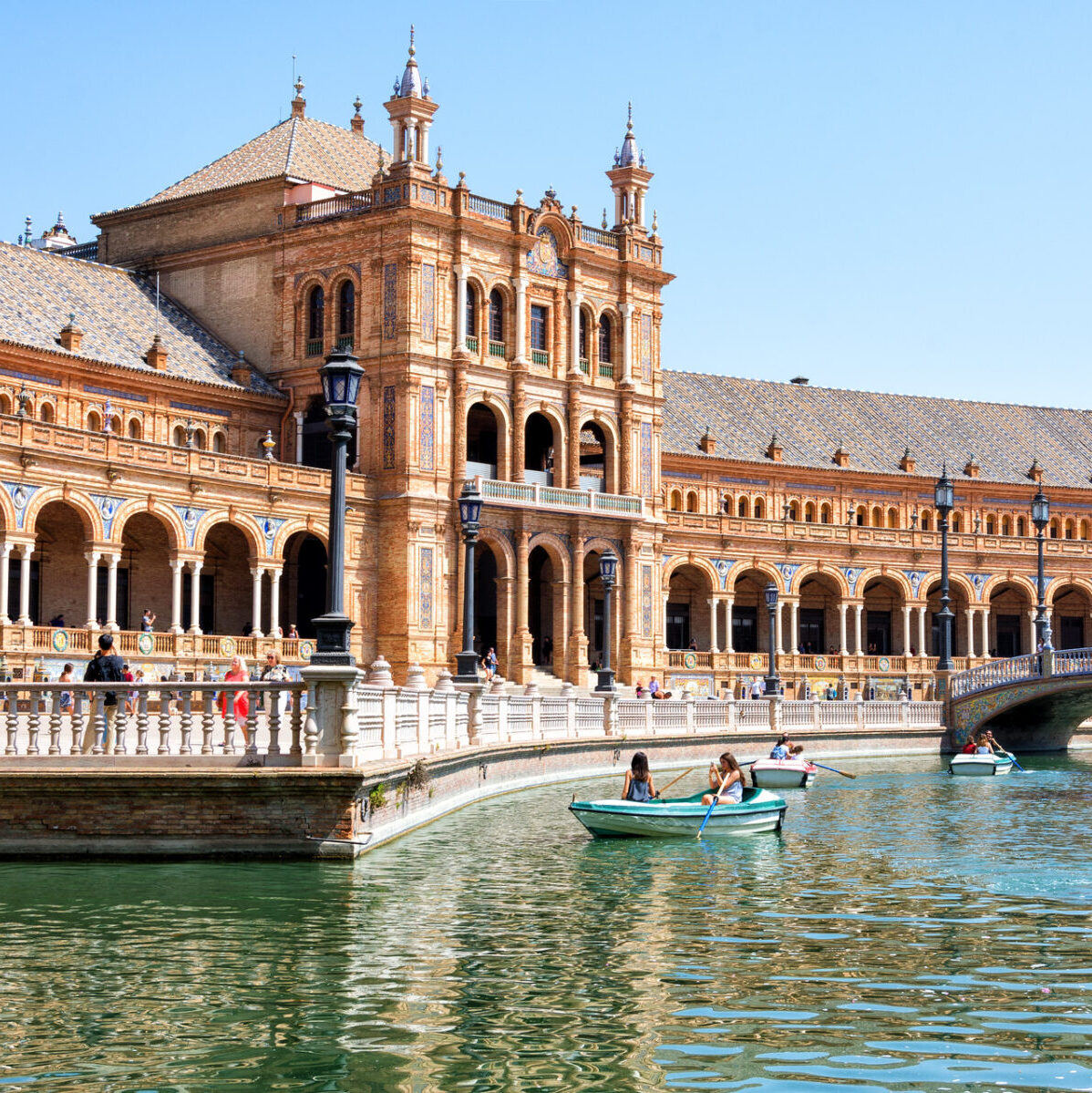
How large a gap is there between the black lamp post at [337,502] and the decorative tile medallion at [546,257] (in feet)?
128

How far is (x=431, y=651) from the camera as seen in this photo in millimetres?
55156

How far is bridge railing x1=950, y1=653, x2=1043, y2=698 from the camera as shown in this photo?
181 feet

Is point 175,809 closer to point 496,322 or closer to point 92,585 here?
point 92,585

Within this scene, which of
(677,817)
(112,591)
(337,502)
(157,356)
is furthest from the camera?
(157,356)

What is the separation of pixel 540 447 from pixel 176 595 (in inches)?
754

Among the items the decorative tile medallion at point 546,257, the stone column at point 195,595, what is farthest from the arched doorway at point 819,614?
the stone column at point 195,595

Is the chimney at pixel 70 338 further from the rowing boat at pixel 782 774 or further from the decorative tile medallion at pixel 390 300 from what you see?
the rowing boat at pixel 782 774

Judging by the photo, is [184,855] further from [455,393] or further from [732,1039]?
[455,393]

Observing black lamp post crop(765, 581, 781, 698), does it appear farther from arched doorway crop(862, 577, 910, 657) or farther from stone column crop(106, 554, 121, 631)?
arched doorway crop(862, 577, 910, 657)

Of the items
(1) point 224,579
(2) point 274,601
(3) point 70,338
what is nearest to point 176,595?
(2) point 274,601

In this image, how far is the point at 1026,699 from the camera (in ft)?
181

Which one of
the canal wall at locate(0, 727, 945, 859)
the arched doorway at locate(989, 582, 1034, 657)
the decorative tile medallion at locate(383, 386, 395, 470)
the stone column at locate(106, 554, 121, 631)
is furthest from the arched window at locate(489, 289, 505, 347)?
the canal wall at locate(0, 727, 945, 859)

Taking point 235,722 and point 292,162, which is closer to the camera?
point 235,722

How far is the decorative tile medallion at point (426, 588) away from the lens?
55.4m
